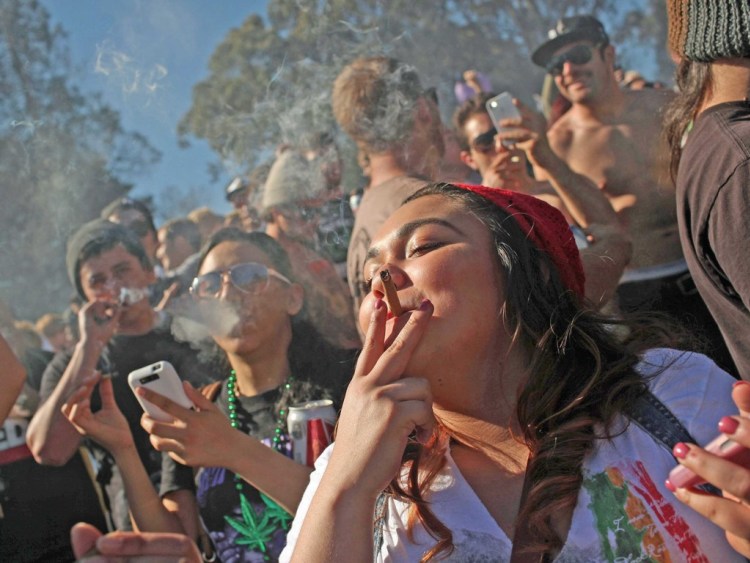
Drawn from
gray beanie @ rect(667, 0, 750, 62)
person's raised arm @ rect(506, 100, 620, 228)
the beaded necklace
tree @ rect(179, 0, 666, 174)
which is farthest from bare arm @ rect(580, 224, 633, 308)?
tree @ rect(179, 0, 666, 174)

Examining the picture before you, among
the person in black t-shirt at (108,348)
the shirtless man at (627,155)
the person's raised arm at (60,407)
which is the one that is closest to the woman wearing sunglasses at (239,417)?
the person in black t-shirt at (108,348)

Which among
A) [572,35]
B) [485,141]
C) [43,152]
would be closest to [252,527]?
[43,152]

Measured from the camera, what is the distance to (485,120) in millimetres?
3971

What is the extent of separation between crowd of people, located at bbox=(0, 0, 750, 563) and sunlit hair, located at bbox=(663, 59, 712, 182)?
1 centimetres

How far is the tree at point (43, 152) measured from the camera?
138 inches

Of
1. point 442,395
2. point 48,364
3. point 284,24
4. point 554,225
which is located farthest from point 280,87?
point 442,395

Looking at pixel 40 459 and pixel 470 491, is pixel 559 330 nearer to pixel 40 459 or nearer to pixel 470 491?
pixel 470 491

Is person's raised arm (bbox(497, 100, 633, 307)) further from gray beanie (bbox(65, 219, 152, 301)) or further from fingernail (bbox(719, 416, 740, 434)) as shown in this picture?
fingernail (bbox(719, 416, 740, 434))

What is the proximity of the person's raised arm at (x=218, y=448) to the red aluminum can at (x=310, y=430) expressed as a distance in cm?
7

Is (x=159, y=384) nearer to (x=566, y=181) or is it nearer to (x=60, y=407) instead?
(x=60, y=407)

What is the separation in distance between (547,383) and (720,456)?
0.60 meters

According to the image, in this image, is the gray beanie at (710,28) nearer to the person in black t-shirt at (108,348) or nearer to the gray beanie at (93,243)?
the person in black t-shirt at (108,348)

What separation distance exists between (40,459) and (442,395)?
206 centimetres

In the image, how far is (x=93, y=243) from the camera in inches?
137
